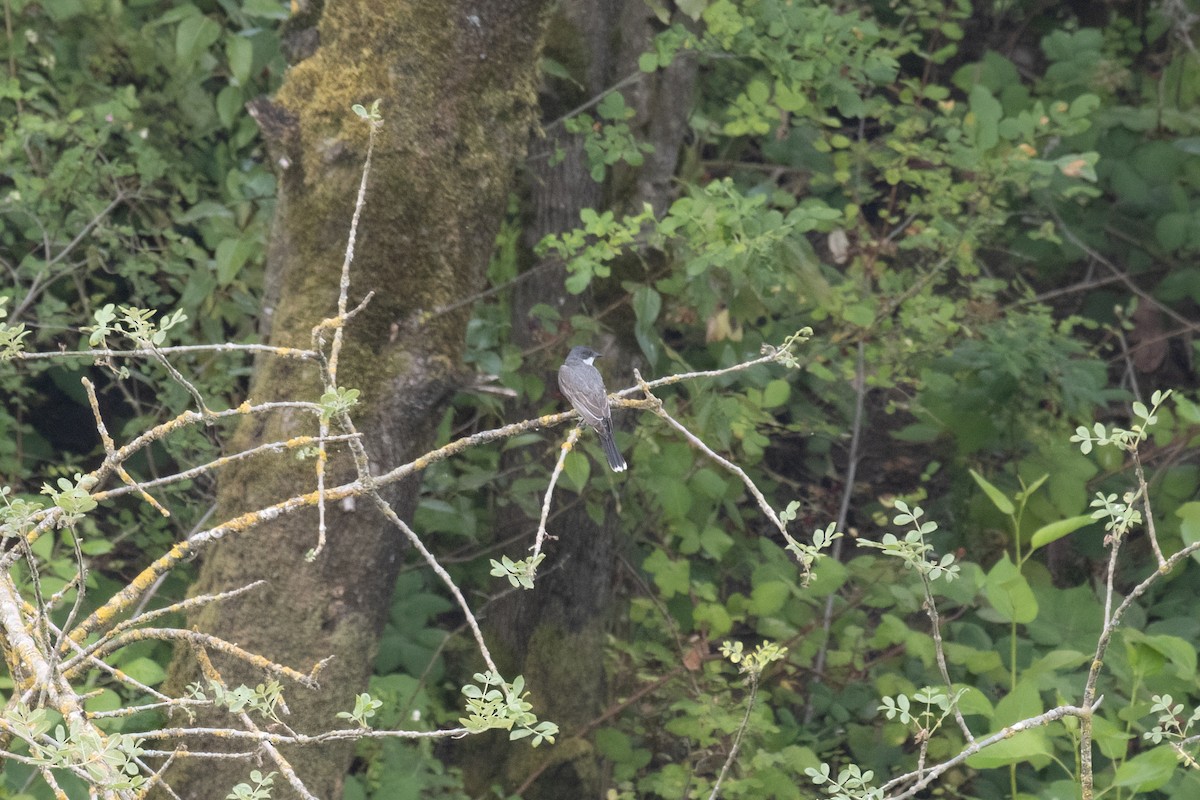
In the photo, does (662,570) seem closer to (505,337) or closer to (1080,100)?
(505,337)

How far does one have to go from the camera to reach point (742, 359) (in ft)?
16.6

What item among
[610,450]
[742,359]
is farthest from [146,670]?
[742,359]

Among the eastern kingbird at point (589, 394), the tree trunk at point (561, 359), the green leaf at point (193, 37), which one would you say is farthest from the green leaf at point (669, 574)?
the green leaf at point (193, 37)

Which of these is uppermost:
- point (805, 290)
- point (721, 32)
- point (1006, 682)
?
point (721, 32)

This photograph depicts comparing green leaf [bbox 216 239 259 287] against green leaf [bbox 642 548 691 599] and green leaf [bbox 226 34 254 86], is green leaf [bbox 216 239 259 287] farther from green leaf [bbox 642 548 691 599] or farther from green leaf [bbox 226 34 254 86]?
green leaf [bbox 642 548 691 599]

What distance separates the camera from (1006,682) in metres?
4.83

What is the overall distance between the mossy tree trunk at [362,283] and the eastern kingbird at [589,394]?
430 millimetres

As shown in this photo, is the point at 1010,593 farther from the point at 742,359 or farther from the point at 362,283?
the point at 362,283

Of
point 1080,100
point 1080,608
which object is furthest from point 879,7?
point 1080,608

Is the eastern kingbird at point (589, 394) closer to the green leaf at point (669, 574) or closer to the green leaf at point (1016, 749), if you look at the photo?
the green leaf at point (669, 574)

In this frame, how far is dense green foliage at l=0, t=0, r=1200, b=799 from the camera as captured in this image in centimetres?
445

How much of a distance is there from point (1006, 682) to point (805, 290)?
1592mm

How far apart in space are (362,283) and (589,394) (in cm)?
76

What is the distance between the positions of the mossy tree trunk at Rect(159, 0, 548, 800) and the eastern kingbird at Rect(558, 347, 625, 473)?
1.41 feet
